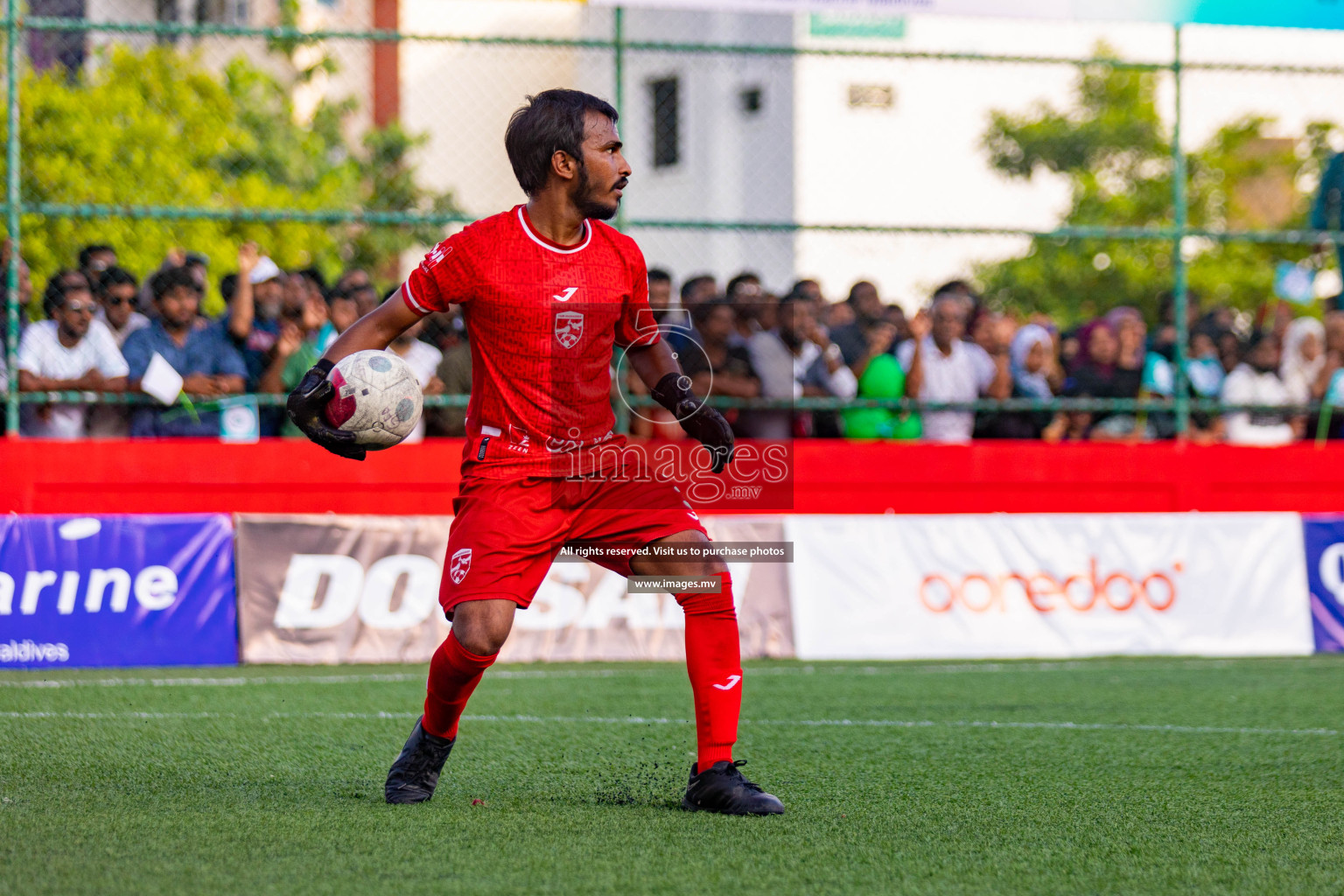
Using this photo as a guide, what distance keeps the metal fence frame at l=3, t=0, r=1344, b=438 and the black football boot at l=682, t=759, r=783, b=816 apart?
5439 millimetres

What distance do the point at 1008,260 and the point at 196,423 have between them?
15.2 metres

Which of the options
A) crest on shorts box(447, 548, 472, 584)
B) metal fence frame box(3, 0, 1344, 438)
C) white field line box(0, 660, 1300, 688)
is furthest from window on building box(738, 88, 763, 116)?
crest on shorts box(447, 548, 472, 584)

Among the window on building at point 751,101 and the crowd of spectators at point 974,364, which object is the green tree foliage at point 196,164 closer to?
the crowd of spectators at point 974,364

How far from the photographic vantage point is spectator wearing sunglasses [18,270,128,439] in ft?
31.3

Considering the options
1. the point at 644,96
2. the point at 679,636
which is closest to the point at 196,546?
the point at 679,636

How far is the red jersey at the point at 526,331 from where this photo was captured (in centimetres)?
483

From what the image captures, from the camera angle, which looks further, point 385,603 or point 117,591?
point 385,603

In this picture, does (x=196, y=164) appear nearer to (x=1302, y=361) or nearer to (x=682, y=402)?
(x=1302, y=361)

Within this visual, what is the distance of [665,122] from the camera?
76.5 feet

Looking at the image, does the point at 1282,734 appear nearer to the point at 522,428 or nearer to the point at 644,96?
the point at 522,428

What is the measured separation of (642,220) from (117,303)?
3446 millimetres

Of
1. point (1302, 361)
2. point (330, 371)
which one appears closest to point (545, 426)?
point (330, 371)

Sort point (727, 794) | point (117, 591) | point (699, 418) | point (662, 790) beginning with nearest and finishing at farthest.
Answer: point (727, 794) → point (699, 418) → point (662, 790) → point (117, 591)

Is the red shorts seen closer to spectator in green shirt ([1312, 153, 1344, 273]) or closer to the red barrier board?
the red barrier board
